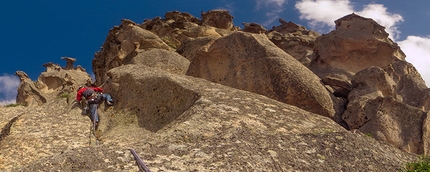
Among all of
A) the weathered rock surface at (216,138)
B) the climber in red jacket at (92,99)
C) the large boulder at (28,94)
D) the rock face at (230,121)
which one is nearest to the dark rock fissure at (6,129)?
the rock face at (230,121)

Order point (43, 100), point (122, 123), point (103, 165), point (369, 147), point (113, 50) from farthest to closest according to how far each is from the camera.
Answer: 1. point (43, 100)
2. point (113, 50)
3. point (122, 123)
4. point (369, 147)
5. point (103, 165)

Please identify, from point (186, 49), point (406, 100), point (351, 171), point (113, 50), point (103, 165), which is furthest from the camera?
point (113, 50)

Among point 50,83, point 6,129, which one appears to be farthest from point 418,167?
point 50,83

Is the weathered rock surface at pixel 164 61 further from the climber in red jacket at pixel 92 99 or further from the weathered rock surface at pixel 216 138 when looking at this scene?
the weathered rock surface at pixel 216 138

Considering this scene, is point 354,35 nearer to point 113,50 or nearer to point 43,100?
point 113,50

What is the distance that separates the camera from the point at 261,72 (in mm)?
15414

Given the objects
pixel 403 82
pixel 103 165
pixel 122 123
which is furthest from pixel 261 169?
pixel 403 82

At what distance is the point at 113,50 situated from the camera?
1350 inches

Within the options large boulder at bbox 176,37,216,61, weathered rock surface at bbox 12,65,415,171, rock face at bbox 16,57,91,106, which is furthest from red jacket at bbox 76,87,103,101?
rock face at bbox 16,57,91,106

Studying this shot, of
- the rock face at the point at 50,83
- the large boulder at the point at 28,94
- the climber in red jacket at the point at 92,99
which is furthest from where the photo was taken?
the rock face at the point at 50,83

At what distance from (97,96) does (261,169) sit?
7.89 m

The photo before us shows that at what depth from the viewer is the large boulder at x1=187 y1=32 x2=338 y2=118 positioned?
1450 centimetres

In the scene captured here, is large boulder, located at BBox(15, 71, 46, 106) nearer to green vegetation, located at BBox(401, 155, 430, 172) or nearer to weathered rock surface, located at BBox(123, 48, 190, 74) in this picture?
weathered rock surface, located at BBox(123, 48, 190, 74)

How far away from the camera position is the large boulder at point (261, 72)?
1450 cm
